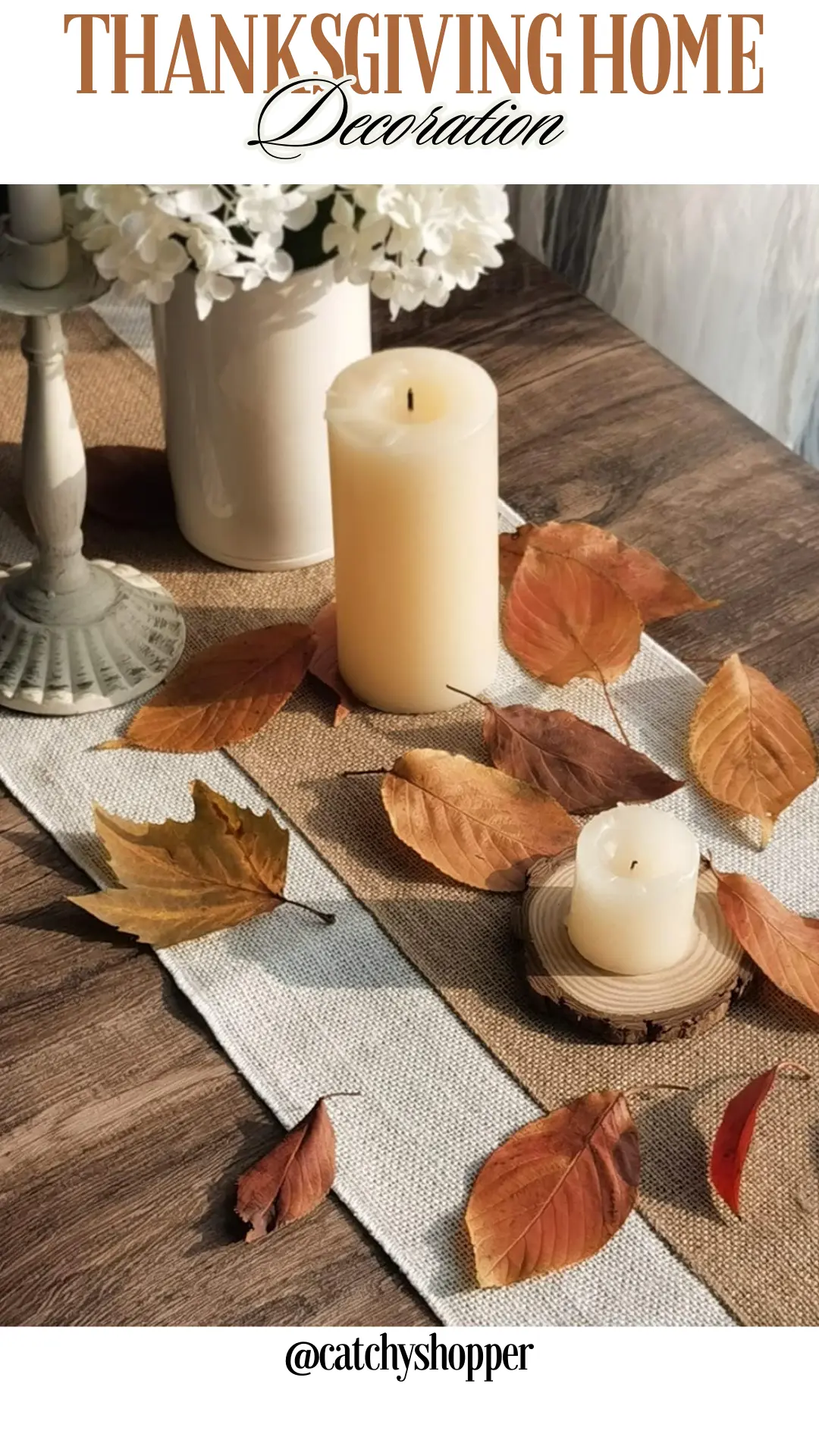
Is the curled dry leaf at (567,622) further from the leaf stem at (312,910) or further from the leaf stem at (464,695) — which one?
the leaf stem at (312,910)

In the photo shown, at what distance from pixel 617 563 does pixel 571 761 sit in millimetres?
156

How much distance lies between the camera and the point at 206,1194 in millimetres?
640

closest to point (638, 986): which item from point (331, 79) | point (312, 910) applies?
point (312, 910)

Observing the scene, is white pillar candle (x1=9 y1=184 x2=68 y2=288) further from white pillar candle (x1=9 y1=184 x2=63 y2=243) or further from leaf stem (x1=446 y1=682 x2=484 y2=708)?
leaf stem (x1=446 y1=682 x2=484 y2=708)

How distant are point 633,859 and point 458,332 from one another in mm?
515

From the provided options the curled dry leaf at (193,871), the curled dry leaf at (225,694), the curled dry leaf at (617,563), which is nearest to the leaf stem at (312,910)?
the curled dry leaf at (193,871)

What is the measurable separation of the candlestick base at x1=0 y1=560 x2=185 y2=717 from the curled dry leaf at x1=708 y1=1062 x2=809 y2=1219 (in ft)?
1.21

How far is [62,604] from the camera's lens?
0.85 meters

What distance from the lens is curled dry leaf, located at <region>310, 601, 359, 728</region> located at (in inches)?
33.0

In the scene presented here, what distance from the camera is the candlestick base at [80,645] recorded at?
84cm

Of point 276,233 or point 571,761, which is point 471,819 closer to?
point 571,761

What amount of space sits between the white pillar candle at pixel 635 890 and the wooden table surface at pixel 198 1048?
15 centimetres
